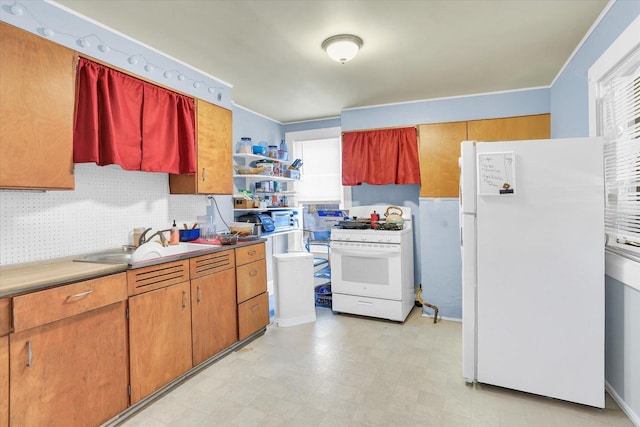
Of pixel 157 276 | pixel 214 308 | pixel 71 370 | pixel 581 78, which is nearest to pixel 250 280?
pixel 214 308

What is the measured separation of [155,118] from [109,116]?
1.38 ft

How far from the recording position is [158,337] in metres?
2.29

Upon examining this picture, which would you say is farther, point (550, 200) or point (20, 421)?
point (550, 200)

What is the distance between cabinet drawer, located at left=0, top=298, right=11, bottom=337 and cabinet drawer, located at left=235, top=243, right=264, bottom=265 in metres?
1.68

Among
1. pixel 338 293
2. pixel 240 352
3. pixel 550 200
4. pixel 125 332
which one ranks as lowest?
pixel 240 352

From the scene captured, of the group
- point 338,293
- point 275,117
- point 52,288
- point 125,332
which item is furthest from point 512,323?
point 275,117

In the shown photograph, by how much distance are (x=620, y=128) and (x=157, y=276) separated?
3.29 m

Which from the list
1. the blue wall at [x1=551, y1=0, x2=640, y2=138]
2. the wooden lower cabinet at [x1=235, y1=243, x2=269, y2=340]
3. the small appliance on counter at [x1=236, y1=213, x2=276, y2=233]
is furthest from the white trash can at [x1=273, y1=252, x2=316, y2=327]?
the blue wall at [x1=551, y1=0, x2=640, y2=138]

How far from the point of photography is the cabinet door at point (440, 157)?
12.9ft

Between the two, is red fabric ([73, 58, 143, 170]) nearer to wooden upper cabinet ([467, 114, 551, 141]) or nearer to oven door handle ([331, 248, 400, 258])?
Result: oven door handle ([331, 248, 400, 258])

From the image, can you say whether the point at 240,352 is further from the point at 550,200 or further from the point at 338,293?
the point at 550,200

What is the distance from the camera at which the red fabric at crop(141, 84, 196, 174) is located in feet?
8.64

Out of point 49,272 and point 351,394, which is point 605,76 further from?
point 49,272

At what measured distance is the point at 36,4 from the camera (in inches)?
80.0
